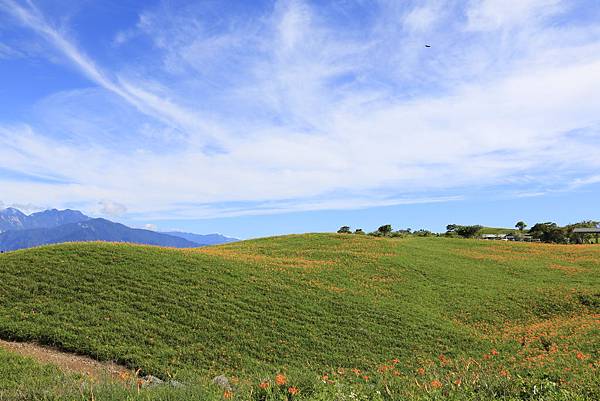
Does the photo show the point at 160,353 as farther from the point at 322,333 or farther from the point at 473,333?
the point at 473,333

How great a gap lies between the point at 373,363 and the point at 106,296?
13.1m

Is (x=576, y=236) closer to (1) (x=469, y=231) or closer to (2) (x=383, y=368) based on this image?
(1) (x=469, y=231)

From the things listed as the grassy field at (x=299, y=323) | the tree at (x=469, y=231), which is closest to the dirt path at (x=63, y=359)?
the grassy field at (x=299, y=323)

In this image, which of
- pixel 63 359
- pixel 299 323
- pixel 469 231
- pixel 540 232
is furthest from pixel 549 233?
pixel 63 359

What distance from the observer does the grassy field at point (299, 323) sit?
34.9 ft

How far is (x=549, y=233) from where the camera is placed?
84.4 metres

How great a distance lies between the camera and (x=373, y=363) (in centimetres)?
1661

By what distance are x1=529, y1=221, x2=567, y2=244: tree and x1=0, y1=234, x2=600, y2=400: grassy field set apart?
194ft

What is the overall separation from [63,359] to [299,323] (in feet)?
32.2

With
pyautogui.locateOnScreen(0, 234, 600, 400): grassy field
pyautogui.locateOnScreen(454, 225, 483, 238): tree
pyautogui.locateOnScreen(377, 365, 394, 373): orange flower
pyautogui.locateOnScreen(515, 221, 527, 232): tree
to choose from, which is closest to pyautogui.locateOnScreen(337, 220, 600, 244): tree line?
pyautogui.locateOnScreen(454, 225, 483, 238): tree

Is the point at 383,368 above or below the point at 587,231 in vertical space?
below

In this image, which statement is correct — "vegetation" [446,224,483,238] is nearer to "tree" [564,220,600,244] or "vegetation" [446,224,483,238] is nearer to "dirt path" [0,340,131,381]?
"tree" [564,220,600,244]

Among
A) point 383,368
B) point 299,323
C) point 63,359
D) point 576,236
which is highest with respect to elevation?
point 576,236

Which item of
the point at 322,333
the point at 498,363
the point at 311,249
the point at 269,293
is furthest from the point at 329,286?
the point at 311,249
